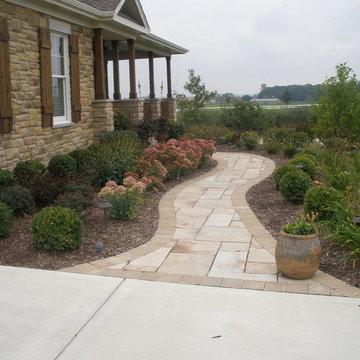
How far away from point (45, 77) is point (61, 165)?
5.53 ft

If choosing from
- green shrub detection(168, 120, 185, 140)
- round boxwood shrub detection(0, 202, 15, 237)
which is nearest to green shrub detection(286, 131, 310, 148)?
green shrub detection(168, 120, 185, 140)

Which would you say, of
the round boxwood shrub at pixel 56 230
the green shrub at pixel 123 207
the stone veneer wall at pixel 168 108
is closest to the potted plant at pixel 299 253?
the round boxwood shrub at pixel 56 230

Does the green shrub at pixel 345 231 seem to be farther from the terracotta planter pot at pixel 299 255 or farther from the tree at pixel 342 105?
the tree at pixel 342 105

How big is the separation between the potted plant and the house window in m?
6.31

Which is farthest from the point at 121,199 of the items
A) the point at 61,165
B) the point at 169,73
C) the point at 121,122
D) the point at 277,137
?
the point at 169,73

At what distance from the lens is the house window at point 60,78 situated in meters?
9.44

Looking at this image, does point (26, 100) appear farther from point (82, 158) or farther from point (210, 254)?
point (210, 254)

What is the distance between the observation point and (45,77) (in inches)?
344

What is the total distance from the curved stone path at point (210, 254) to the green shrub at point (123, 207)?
447 millimetres

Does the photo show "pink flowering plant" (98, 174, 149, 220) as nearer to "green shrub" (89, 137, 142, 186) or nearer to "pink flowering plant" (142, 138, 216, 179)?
"green shrub" (89, 137, 142, 186)

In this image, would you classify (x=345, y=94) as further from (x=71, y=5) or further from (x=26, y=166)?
(x=26, y=166)

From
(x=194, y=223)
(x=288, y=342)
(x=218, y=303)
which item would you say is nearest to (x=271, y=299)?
(x=218, y=303)

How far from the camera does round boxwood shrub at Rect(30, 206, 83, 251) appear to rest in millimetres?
4918

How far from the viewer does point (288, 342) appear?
314 centimetres
